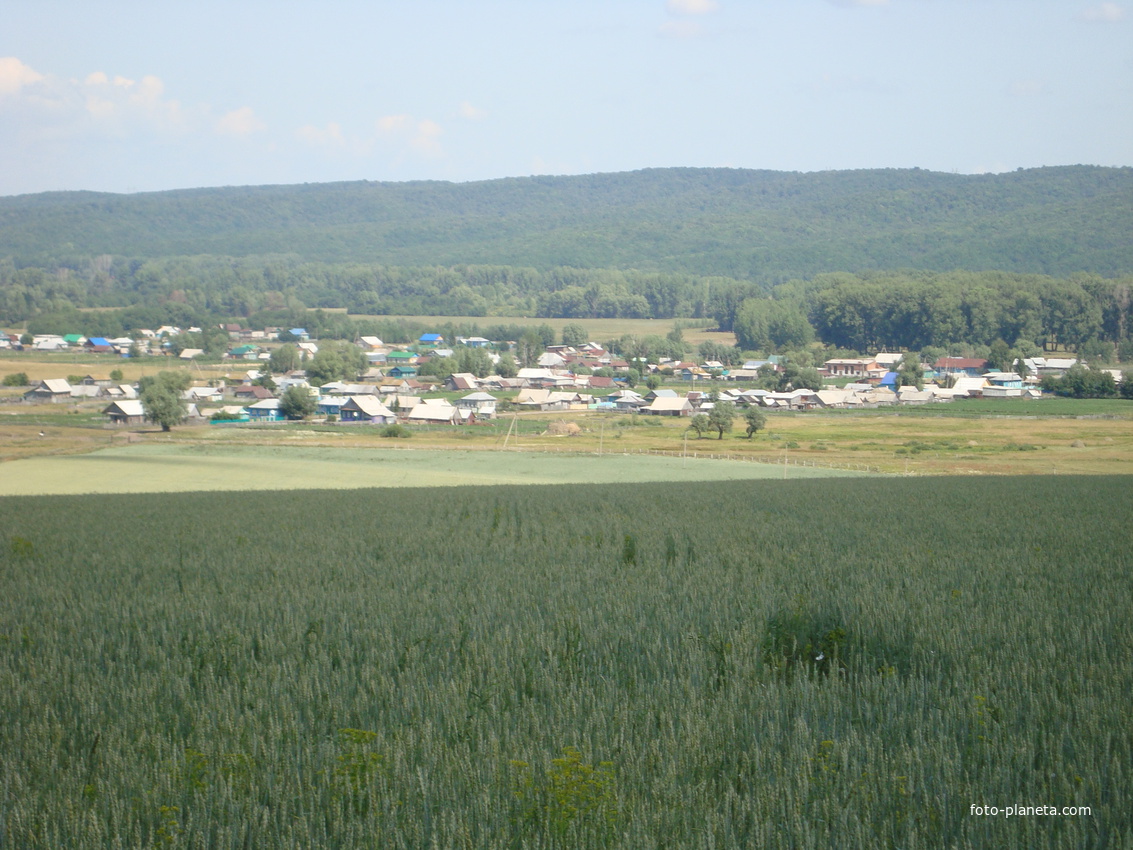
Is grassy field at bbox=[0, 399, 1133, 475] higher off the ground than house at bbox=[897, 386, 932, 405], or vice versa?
grassy field at bbox=[0, 399, 1133, 475]

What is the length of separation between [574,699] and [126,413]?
77797mm

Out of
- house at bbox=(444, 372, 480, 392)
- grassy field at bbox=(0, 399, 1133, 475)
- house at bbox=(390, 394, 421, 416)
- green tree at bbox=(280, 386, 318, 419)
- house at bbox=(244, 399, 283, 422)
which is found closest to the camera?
grassy field at bbox=(0, 399, 1133, 475)

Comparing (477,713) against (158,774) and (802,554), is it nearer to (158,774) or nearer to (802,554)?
(158,774)

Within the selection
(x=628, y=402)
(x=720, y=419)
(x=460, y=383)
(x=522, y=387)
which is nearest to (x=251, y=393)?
(x=460, y=383)


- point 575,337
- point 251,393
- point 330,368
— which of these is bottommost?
point 251,393

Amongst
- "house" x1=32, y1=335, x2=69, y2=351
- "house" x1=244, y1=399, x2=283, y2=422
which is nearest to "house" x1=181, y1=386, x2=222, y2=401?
"house" x1=244, y1=399, x2=283, y2=422

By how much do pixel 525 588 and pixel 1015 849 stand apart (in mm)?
5306

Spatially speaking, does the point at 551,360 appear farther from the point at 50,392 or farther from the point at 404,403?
the point at 50,392

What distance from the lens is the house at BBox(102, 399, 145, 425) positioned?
75.4 m

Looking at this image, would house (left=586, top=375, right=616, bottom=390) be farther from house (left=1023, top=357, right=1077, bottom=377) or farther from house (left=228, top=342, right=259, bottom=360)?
house (left=228, top=342, right=259, bottom=360)

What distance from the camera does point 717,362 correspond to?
15088 centimetres

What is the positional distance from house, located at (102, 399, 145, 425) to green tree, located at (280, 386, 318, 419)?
12.9 m

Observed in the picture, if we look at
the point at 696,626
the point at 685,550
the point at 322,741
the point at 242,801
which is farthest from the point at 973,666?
the point at 685,550

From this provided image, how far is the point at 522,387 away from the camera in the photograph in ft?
410
